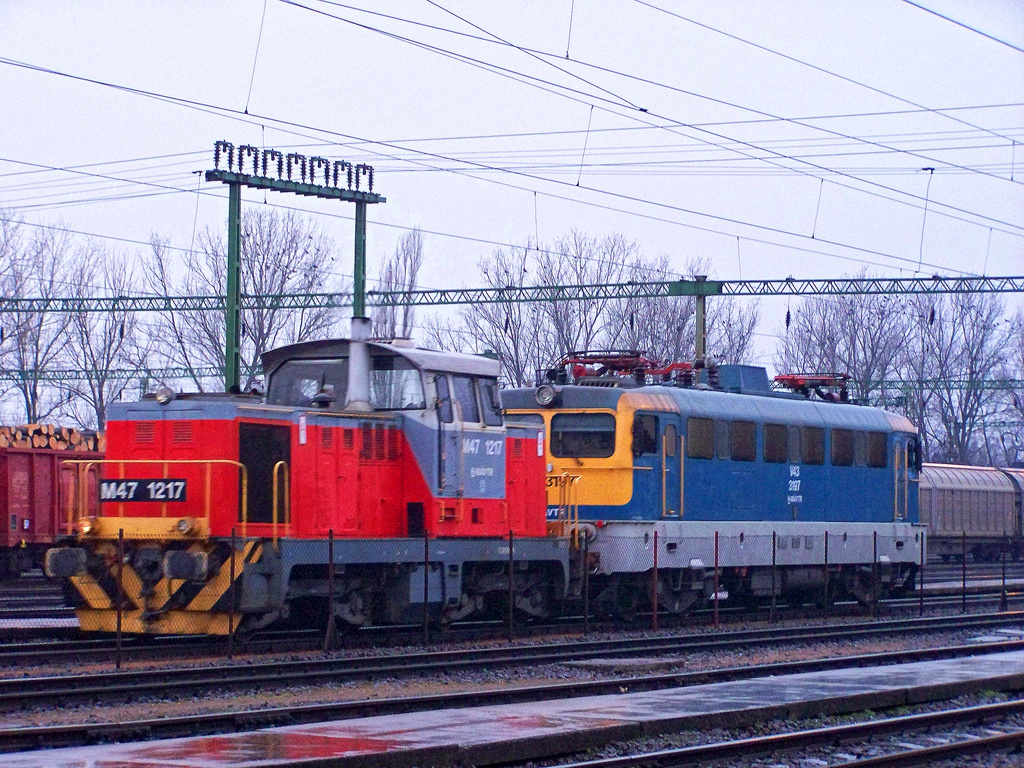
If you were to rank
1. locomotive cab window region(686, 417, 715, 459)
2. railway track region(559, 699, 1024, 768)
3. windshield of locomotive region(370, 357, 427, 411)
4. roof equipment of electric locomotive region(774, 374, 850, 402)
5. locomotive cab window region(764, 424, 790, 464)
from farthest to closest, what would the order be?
roof equipment of electric locomotive region(774, 374, 850, 402)
locomotive cab window region(764, 424, 790, 464)
locomotive cab window region(686, 417, 715, 459)
windshield of locomotive region(370, 357, 427, 411)
railway track region(559, 699, 1024, 768)

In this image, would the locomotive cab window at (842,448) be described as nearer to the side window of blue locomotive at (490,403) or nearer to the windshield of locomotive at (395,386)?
the side window of blue locomotive at (490,403)

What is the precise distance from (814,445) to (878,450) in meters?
2.45

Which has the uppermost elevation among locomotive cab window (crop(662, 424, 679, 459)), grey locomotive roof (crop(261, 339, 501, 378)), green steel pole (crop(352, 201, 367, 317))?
green steel pole (crop(352, 201, 367, 317))

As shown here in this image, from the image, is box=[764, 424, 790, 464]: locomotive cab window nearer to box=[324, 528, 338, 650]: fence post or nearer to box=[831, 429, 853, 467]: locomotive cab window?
box=[831, 429, 853, 467]: locomotive cab window

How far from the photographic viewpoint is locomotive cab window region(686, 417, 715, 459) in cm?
2281

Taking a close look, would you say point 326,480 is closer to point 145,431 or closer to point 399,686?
point 145,431

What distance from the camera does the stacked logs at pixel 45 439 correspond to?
3034 cm

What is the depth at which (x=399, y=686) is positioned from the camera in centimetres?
1482

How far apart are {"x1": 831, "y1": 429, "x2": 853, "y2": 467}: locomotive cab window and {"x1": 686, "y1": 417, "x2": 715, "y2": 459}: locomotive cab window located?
4.04 meters

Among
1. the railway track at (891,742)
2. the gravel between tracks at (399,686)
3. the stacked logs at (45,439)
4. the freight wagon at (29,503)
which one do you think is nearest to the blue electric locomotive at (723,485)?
the gravel between tracks at (399,686)

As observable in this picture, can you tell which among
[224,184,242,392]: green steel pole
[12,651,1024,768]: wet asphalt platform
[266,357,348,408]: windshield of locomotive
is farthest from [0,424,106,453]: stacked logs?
[12,651,1024,768]: wet asphalt platform

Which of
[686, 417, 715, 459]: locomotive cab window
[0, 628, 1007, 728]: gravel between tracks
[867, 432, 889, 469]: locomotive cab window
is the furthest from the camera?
[867, 432, 889, 469]: locomotive cab window

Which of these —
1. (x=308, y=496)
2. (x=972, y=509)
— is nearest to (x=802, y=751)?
(x=308, y=496)

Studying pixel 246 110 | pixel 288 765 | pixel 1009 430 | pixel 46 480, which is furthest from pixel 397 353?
pixel 1009 430
